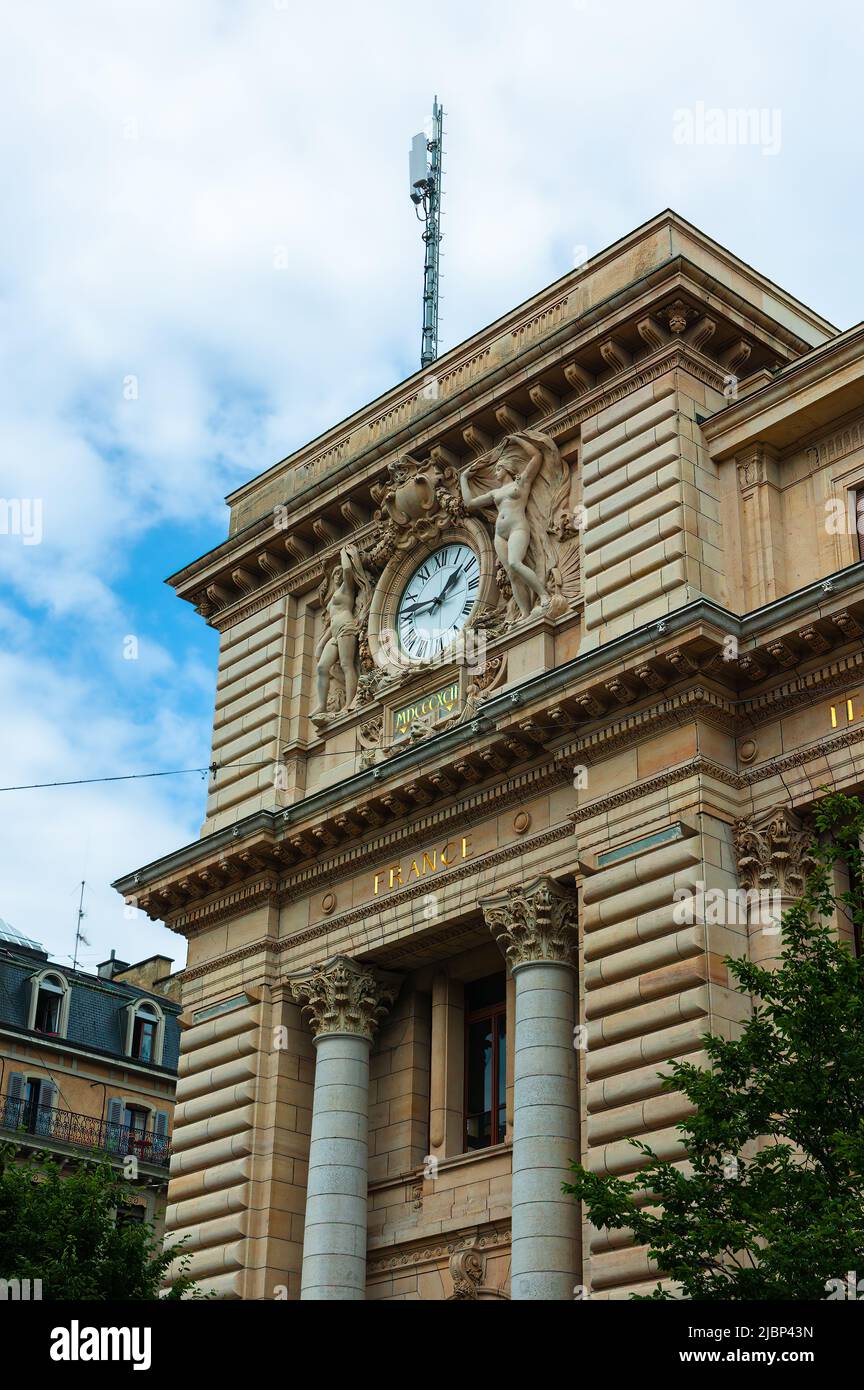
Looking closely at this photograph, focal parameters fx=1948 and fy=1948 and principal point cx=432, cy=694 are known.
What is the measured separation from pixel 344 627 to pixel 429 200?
1471 centimetres

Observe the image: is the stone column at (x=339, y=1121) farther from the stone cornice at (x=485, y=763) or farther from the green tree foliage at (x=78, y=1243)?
the green tree foliage at (x=78, y=1243)

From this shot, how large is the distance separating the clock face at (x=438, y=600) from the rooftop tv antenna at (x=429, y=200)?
1171cm

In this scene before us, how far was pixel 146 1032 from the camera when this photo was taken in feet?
207

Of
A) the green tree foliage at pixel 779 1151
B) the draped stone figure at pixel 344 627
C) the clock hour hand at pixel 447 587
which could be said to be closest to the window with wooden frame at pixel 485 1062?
the draped stone figure at pixel 344 627

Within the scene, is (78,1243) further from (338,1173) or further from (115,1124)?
(115,1124)

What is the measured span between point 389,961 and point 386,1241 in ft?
16.1

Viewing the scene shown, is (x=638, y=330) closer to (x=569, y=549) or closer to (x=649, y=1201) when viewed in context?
(x=569, y=549)

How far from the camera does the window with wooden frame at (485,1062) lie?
33656mm

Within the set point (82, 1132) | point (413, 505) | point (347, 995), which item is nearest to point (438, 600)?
point (413, 505)

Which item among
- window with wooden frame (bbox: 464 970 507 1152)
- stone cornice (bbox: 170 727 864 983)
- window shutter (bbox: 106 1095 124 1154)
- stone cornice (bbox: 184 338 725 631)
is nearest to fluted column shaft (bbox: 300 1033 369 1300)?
window with wooden frame (bbox: 464 970 507 1152)

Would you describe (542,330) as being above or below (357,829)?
above

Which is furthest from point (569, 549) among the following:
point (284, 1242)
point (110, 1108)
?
point (110, 1108)

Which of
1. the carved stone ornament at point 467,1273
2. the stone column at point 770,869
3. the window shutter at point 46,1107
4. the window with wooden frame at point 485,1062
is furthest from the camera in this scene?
the window shutter at point 46,1107

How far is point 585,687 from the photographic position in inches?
1214
